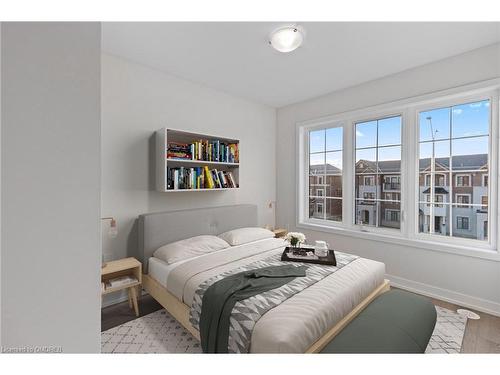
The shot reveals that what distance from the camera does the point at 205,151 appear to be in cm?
282

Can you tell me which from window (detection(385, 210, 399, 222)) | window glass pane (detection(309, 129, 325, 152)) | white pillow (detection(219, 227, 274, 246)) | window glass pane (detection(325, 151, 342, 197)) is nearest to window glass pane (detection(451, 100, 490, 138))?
window (detection(385, 210, 399, 222))

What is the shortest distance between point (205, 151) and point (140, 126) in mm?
764

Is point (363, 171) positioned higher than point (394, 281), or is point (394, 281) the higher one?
point (363, 171)

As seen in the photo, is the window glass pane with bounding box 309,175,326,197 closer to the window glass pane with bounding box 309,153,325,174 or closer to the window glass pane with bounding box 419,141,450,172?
the window glass pane with bounding box 309,153,325,174

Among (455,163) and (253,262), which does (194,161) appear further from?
(455,163)

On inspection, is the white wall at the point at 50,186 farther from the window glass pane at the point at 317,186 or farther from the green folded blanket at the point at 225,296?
the window glass pane at the point at 317,186

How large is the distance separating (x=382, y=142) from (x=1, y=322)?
3.49 meters

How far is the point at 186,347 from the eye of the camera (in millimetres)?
1718

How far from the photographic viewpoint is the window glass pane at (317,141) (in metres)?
3.62

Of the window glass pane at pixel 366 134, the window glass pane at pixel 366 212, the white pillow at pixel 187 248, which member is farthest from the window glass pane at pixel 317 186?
the white pillow at pixel 187 248

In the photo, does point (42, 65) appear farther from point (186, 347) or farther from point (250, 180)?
point (250, 180)

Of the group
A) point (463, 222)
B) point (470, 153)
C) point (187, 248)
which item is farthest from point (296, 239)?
point (470, 153)

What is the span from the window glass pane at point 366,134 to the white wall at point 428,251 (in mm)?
278
